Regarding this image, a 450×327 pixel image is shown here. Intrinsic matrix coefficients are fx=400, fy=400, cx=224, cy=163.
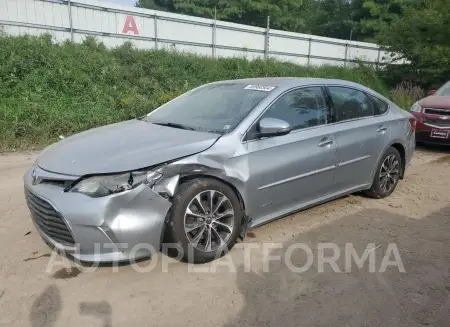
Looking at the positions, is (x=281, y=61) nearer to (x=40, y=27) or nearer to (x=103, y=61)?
(x=103, y=61)

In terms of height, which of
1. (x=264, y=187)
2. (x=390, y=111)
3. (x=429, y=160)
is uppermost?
(x=390, y=111)

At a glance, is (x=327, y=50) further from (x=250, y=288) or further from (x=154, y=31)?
(x=250, y=288)

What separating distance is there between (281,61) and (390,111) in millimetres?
12769

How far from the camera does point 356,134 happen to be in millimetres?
4254

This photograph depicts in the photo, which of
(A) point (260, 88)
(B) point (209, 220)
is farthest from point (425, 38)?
(B) point (209, 220)

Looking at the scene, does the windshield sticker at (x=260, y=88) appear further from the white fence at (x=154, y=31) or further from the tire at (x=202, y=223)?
the white fence at (x=154, y=31)

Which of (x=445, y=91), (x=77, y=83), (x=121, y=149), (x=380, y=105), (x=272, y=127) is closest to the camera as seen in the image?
(x=121, y=149)

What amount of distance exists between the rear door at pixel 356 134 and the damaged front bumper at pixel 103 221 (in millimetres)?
2086

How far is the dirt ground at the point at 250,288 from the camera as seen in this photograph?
2545 millimetres

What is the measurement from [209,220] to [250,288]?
1.97 ft

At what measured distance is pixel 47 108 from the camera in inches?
344

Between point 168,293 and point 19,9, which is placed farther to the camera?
point 19,9

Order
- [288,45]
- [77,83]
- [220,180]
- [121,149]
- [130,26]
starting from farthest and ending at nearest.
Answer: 1. [288,45]
2. [130,26]
3. [77,83]
4. [220,180]
5. [121,149]

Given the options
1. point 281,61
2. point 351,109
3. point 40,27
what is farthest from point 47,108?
point 281,61
